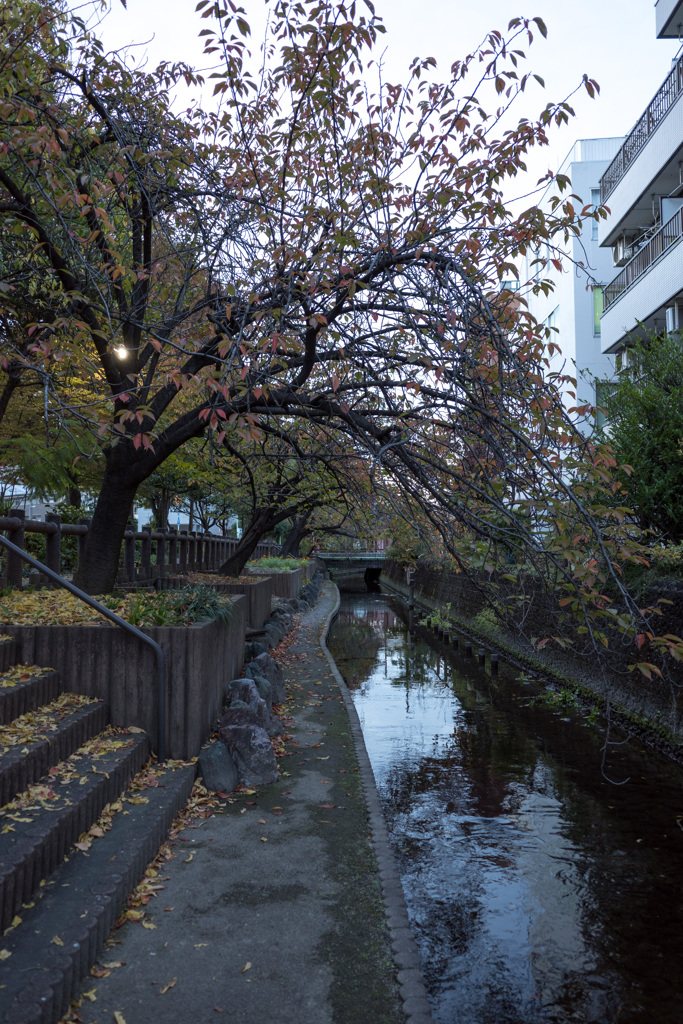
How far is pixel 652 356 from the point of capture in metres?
15.6

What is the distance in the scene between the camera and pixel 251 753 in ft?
26.7

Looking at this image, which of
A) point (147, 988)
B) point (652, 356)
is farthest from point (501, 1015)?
point (652, 356)

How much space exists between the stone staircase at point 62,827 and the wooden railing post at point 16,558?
245 cm

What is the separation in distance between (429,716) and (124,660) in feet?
31.5

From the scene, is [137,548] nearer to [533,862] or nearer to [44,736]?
[533,862]

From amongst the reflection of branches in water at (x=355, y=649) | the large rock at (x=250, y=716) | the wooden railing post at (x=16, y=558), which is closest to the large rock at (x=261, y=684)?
the large rock at (x=250, y=716)

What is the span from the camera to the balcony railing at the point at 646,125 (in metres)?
19.1

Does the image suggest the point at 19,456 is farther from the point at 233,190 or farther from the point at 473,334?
the point at 473,334

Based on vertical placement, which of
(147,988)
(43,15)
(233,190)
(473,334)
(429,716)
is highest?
(43,15)

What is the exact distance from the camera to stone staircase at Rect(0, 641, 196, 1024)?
3.96 m

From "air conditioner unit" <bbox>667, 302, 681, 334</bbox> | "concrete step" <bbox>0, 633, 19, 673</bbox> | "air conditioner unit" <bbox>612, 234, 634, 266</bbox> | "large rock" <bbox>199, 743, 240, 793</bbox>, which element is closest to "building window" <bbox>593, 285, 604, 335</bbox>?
"air conditioner unit" <bbox>612, 234, 634, 266</bbox>

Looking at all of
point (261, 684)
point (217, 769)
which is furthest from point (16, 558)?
point (217, 769)

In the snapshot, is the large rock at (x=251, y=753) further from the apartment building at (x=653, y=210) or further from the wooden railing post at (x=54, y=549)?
the apartment building at (x=653, y=210)

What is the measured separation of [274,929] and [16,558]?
6.39m
